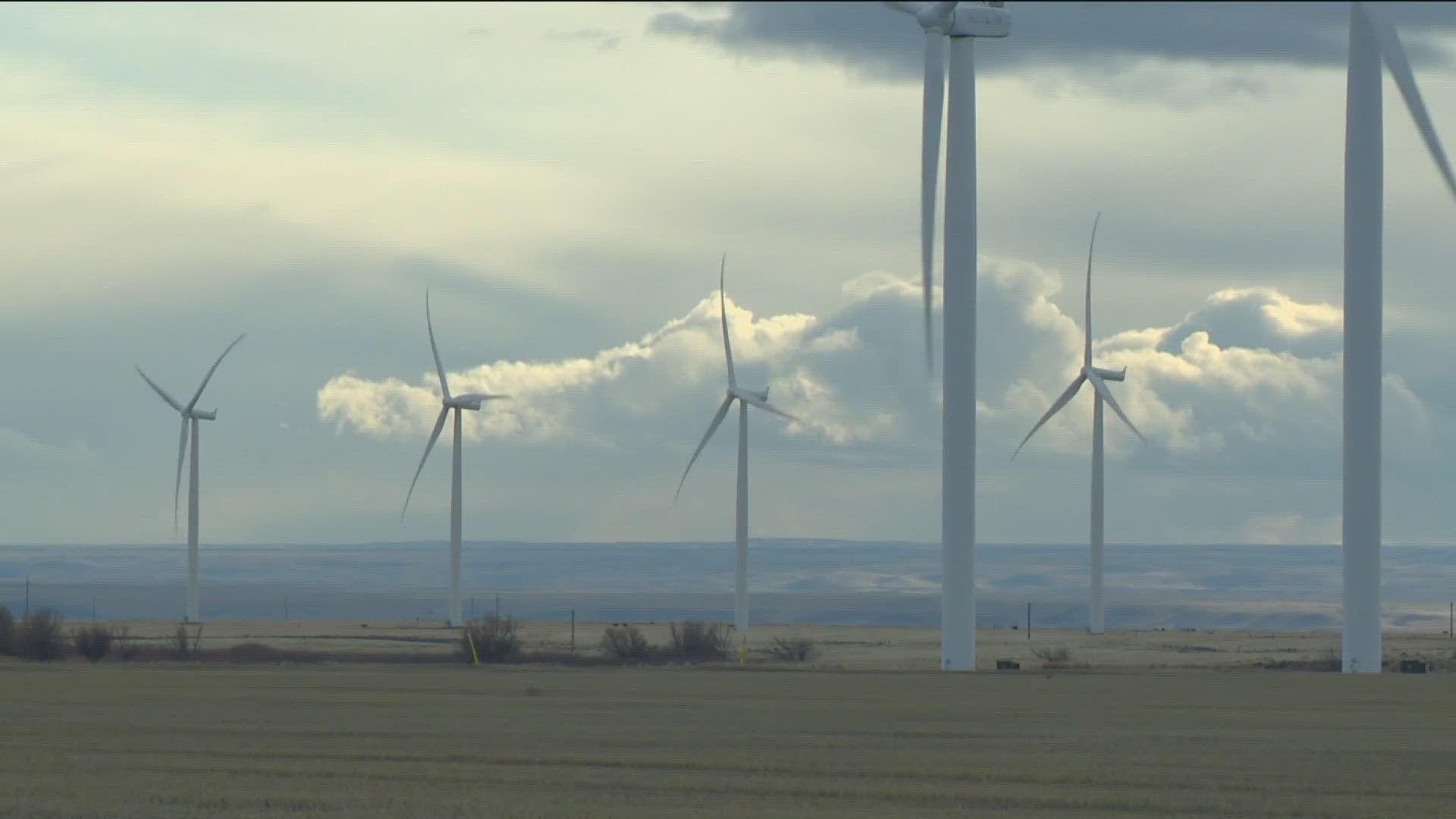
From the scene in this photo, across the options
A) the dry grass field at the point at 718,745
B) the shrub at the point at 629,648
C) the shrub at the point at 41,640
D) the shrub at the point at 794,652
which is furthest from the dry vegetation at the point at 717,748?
the shrub at the point at 794,652

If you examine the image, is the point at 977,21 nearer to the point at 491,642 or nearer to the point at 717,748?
the point at 491,642

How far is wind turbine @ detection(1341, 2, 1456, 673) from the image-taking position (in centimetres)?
7044

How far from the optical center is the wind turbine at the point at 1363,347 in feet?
231

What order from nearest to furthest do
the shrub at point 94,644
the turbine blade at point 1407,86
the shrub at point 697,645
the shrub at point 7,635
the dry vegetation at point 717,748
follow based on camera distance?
the dry vegetation at point 717,748 → the turbine blade at point 1407,86 → the shrub at point 94,644 → the shrub at point 7,635 → the shrub at point 697,645

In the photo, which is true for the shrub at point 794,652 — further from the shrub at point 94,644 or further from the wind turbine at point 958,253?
the shrub at point 94,644

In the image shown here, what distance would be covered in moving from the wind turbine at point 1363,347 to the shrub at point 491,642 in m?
31.5

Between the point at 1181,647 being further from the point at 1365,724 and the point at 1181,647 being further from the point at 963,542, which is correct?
the point at 1365,724

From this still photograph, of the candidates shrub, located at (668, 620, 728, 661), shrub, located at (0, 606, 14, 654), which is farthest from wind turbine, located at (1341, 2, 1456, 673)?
shrub, located at (0, 606, 14, 654)

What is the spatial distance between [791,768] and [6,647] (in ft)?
191

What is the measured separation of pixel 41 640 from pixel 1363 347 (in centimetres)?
4875

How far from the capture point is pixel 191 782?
3291cm

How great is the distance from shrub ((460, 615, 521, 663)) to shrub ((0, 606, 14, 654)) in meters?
17.1

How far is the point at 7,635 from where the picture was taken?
87188mm

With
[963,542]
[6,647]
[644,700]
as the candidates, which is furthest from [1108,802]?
[6,647]
